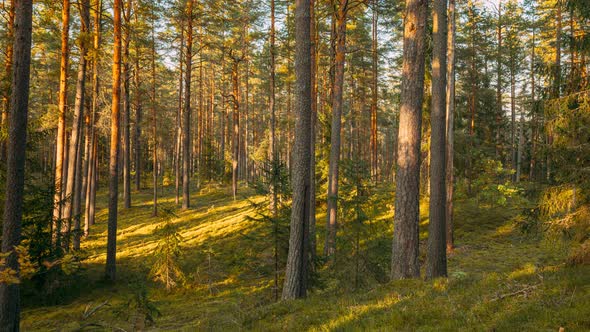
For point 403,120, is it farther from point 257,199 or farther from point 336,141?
point 257,199

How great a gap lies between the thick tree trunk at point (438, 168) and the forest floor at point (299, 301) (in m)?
1.20

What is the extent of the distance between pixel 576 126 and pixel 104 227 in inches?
1041

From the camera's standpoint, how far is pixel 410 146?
8.47 m

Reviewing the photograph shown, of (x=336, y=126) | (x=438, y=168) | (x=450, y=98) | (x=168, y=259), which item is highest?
(x=450, y=98)

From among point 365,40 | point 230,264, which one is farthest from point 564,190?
point 365,40

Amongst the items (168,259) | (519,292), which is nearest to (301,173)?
(519,292)

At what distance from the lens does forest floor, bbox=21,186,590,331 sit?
522cm

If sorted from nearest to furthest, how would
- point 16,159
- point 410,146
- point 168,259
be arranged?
point 16,159 → point 410,146 → point 168,259

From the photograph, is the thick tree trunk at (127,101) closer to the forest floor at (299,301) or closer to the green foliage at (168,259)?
the forest floor at (299,301)

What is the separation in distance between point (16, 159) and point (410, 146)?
28.3 ft

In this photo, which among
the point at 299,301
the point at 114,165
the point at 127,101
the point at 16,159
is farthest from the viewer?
the point at 127,101

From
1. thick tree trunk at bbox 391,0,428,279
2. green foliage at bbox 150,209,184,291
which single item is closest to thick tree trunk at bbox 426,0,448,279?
thick tree trunk at bbox 391,0,428,279

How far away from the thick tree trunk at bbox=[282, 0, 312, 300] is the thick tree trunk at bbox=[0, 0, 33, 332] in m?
5.66

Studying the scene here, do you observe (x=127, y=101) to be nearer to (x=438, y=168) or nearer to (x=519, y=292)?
(x=438, y=168)
